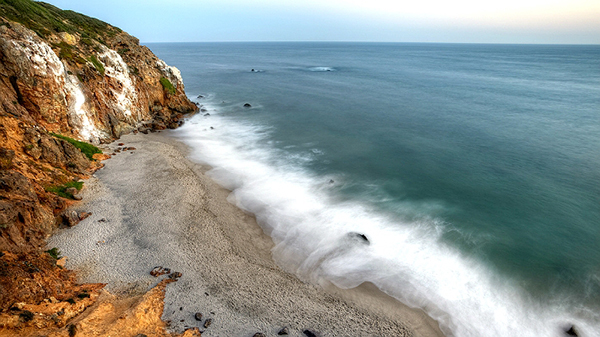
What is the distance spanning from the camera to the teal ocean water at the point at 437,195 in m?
21.6

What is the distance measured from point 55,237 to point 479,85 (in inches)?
3886

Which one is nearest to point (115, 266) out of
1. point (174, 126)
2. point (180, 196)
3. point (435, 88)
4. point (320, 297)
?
point (180, 196)

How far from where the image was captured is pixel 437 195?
1308 inches

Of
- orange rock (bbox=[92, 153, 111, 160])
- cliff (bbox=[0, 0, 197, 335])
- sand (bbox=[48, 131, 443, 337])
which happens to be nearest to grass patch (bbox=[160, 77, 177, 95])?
cliff (bbox=[0, 0, 197, 335])

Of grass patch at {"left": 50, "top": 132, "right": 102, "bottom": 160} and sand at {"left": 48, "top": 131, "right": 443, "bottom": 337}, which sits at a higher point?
grass patch at {"left": 50, "top": 132, "right": 102, "bottom": 160}

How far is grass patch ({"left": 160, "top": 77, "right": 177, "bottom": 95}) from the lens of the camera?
180ft

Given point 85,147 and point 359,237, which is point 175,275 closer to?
point 359,237

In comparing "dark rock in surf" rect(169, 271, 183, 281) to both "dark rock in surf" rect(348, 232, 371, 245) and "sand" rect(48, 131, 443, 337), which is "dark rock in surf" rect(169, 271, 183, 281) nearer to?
"sand" rect(48, 131, 443, 337)

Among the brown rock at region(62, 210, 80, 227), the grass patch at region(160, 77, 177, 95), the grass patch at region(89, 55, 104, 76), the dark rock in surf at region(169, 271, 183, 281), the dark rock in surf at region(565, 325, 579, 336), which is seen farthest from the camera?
the grass patch at region(160, 77, 177, 95)

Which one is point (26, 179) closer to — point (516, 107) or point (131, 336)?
point (131, 336)

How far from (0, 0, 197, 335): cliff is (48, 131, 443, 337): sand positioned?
1914 mm

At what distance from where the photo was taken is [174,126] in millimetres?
50969

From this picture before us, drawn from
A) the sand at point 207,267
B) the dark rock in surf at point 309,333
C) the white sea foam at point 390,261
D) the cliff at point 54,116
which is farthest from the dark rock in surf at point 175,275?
the dark rock in surf at point 309,333

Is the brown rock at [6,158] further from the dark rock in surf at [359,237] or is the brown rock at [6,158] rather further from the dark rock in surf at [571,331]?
the dark rock in surf at [571,331]
